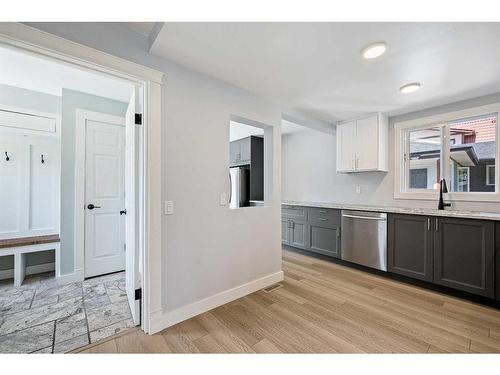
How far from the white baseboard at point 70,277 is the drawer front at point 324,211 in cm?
342

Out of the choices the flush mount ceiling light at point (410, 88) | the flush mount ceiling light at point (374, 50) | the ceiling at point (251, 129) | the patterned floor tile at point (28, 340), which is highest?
the ceiling at point (251, 129)

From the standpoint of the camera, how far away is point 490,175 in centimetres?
272

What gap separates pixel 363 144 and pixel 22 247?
469 cm

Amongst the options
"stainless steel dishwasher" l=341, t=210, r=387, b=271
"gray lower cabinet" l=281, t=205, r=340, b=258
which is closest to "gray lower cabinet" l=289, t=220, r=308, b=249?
"gray lower cabinet" l=281, t=205, r=340, b=258

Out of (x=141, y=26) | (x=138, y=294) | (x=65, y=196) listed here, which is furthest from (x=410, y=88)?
(x=65, y=196)

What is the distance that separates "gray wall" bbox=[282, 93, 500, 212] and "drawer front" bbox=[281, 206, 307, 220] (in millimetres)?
679

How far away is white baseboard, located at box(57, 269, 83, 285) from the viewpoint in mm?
2746

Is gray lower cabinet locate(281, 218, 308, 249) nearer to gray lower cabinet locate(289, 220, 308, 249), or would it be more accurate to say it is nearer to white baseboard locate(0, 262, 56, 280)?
gray lower cabinet locate(289, 220, 308, 249)

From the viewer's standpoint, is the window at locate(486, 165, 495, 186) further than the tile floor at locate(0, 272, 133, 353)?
Yes

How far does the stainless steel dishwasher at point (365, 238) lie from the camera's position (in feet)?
10.1

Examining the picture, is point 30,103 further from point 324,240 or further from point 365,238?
point 365,238

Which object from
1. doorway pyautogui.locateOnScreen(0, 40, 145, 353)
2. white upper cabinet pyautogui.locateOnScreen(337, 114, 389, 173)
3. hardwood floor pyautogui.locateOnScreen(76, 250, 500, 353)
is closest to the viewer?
hardwood floor pyautogui.locateOnScreen(76, 250, 500, 353)

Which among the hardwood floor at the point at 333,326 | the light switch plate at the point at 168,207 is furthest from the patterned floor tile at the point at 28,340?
the light switch plate at the point at 168,207

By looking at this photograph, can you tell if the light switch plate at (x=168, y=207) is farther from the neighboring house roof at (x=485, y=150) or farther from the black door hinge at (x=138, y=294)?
the neighboring house roof at (x=485, y=150)
